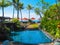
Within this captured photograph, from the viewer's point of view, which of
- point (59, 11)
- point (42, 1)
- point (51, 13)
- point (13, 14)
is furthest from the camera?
point (13, 14)

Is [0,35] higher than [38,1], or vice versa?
[38,1]

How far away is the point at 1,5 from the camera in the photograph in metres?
40.6

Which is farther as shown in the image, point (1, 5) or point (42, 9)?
point (42, 9)

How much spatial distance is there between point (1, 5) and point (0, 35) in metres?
21.8

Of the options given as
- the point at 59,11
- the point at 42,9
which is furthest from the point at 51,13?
the point at 42,9

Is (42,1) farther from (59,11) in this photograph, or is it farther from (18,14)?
(59,11)

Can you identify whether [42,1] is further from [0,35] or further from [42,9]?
[0,35]

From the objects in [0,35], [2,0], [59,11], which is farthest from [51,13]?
[0,35]

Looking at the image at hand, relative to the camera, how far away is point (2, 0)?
38.5 metres

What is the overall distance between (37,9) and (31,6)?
8339 mm

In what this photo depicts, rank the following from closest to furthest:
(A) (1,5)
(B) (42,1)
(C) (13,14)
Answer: (A) (1,5), (B) (42,1), (C) (13,14)

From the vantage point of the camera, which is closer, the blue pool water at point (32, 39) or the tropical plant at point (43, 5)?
the blue pool water at point (32, 39)

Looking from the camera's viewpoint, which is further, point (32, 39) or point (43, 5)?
point (43, 5)

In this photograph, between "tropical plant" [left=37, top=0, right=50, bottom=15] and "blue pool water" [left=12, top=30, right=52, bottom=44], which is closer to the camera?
"blue pool water" [left=12, top=30, right=52, bottom=44]
